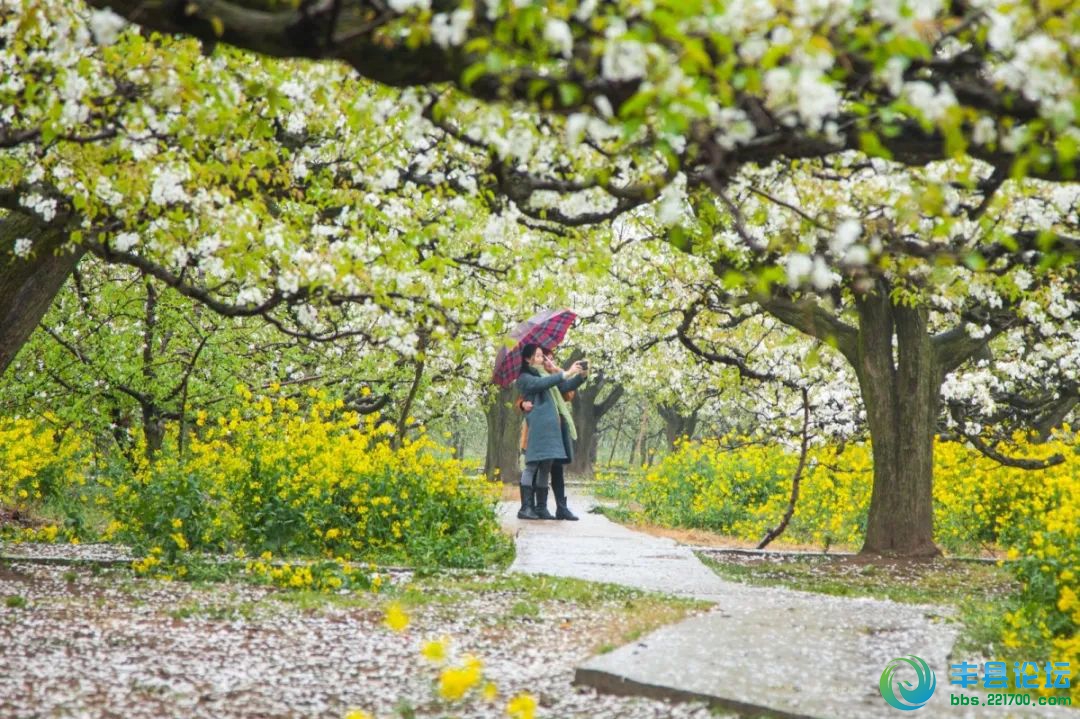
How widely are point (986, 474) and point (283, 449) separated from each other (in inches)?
329

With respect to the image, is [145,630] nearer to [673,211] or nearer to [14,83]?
[14,83]

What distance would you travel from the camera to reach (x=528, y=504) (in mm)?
13477

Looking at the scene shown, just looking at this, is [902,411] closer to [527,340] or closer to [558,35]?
[527,340]

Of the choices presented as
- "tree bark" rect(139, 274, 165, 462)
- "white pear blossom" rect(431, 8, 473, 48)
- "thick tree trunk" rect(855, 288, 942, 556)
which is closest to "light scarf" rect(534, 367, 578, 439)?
"thick tree trunk" rect(855, 288, 942, 556)

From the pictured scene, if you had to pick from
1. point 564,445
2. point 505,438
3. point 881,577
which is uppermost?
point 505,438

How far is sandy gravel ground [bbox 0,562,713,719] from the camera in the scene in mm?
4594

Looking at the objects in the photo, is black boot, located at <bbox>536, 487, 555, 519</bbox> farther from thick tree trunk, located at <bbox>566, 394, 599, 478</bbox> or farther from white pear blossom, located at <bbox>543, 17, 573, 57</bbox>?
thick tree trunk, located at <bbox>566, 394, 599, 478</bbox>

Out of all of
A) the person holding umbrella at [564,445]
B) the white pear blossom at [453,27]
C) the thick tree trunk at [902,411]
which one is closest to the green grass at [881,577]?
the thick tree trunk at [902,411]

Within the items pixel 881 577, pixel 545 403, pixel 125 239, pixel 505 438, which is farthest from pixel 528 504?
pixel 505 438

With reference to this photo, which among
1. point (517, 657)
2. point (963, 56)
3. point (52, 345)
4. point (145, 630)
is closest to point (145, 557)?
point (145, 630)

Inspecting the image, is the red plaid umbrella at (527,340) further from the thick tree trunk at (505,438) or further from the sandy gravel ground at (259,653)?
the thick tree trunk at (505,438)

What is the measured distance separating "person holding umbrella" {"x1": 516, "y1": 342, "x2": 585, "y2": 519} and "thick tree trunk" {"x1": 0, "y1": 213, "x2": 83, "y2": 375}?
5.52m

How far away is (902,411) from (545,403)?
155 inches

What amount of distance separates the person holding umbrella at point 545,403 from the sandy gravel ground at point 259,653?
455 centimetres
